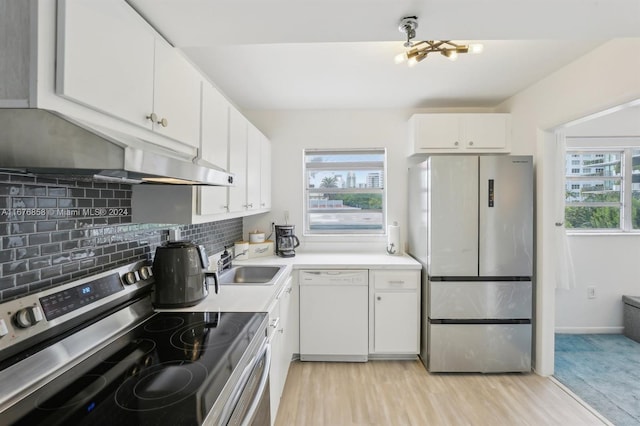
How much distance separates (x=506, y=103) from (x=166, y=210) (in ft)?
10.7

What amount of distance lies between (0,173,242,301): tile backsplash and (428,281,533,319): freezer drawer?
224 cm

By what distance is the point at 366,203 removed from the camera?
3396 millimetres

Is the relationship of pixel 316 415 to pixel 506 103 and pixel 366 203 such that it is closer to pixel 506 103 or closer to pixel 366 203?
pixel 366 203

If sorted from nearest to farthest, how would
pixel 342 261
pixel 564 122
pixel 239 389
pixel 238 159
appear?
1. pixel 239 389
2. pixel 238 159
3. pixel 564 122
4. pixel 342 261

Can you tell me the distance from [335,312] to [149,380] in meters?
1.88

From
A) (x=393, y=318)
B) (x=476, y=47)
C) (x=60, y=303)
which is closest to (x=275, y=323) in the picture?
(x=60, y=303)

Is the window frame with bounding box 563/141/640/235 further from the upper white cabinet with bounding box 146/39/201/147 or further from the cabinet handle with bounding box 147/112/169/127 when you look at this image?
the cabinet handle with bounding box 147/112/169/127

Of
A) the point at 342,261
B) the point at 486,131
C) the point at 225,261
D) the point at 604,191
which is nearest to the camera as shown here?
the point at 225,261

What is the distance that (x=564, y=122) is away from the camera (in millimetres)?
2250

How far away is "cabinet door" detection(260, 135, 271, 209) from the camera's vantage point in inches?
111

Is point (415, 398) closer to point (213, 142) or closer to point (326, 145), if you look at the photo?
point (213, 142)

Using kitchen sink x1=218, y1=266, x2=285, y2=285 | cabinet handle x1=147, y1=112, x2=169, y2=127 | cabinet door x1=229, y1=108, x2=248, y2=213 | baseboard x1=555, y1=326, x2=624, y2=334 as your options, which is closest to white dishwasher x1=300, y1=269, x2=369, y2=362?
kitchen sink x1=218, y1=266, x2=285, y2=285

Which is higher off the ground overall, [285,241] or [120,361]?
[285,241]

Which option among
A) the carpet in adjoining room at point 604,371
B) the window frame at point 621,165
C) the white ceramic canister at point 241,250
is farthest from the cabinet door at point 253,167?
the window frame at point 621,165
